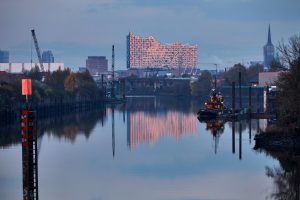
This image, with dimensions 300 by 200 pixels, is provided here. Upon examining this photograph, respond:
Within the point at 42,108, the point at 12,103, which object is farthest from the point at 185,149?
→ the point at 42,108

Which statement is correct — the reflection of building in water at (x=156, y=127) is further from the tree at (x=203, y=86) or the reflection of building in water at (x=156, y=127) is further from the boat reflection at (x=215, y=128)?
the tree at (x=203, y=86)

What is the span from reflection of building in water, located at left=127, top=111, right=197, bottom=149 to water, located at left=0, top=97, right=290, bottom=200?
0.09 m

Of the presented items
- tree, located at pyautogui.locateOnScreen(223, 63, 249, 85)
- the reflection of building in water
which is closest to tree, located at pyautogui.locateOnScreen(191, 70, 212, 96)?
tree, located at pyautogui.locateOnScreen(223, 63, 249, 85)

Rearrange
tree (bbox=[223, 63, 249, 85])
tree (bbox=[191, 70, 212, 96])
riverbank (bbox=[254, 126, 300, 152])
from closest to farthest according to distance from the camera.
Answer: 1. riverbank (bbox=[254, 126, 300, 152])
2. tree (bbox=[223, 63, 249, 85])
3. tree (bbox=[191, 70, 212, 96])

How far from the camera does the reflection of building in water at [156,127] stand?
155 ft

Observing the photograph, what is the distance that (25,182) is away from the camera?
1970 centimetres

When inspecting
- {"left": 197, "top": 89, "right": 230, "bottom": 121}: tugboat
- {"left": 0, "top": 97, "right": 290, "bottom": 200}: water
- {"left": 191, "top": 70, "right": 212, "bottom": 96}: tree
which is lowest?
{"left": 0, "top": 97, "right": 290, "bottom": 200}: water

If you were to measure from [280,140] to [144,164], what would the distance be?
7.19m

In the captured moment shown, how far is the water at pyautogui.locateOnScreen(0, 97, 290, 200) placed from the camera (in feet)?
84.8

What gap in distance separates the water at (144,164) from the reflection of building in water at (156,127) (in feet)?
0.30

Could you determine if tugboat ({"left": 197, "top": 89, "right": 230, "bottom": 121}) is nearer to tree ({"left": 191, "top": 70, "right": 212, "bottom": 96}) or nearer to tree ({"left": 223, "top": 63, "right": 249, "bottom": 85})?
tree ({"left": 223, "top": 63, "right": 249, "bottom": 85})

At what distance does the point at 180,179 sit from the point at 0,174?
721cm

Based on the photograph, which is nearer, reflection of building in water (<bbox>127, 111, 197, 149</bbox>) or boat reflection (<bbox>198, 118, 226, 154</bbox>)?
boat reflection (<bbox>198, 118, 226, 154</bbox>)

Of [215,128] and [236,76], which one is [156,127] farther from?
[236,76]
